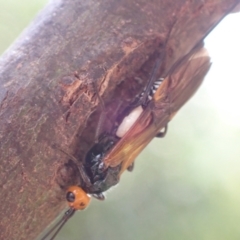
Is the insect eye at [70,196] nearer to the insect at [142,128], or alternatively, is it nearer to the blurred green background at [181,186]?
the insect at [142,128]

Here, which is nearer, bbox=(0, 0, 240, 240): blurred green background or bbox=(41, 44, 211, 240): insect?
bbox=(41, 44, 211, 240): insect

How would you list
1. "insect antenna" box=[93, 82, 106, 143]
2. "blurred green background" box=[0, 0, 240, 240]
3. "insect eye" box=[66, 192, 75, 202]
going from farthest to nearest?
1. "blurred green background" box=[0, 0, 240, 240]
2. "insect eye" box=[66, 192, 75, 202]
3. "insect antenna" box=[93, 82, 106, 143]

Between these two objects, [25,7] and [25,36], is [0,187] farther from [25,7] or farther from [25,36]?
[25,7]

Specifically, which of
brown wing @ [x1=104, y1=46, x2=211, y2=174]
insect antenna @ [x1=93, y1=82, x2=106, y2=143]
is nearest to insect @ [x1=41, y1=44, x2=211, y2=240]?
brown wing @ [x1=104, y1=46, x2=211, y2=174]

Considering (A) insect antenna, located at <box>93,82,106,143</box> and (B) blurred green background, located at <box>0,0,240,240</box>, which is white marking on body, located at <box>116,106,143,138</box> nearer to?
(A) insect antenna, located at <box>93,82,106,143</box>

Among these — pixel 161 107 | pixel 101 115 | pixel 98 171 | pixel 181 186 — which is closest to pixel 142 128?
pixel 161 107

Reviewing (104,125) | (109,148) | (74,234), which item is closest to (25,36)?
(104,125)

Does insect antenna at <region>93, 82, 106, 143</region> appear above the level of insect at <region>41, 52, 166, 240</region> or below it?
above

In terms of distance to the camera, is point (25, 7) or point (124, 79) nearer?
point (124, 79)

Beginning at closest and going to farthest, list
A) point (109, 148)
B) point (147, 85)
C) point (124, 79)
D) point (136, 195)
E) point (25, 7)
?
point (124, 79) < point (147, 85) < point (109, 148) < point (25, 7) < point (136, 195)
